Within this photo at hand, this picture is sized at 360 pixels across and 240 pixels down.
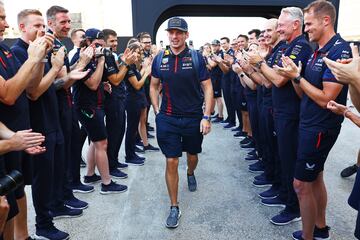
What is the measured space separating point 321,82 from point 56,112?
7.02 feet

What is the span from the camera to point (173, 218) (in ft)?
9.30

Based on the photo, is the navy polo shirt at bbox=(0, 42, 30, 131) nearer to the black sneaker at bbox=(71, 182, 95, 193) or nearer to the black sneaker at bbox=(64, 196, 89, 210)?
the black sneaker at bbox=(64, 196, 89, 210)

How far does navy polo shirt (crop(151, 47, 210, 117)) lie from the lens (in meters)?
2.95

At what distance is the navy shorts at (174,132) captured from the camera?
2.96m

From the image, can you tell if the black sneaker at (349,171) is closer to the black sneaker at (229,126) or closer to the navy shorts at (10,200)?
the black sneaker at (229,126)

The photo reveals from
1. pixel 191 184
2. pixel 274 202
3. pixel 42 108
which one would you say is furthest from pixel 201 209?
pixel 42 108

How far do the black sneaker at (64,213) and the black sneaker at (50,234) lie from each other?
0.38 m

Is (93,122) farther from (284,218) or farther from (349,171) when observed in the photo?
(349,171)

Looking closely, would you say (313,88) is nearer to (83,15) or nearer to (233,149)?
(233,149)

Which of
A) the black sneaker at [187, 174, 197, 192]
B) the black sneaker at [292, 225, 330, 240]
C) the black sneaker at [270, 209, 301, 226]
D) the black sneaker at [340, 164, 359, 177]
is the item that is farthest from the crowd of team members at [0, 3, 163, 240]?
the black sneaker at [340, 164, 359, 177]

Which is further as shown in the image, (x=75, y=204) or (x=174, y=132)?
(x=75, y=204)

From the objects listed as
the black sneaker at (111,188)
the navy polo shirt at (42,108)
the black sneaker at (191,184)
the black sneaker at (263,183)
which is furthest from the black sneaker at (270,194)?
the navy polo shirt at (42,108)

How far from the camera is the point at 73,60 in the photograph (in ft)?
11.1

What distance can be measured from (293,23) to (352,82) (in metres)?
1.30
